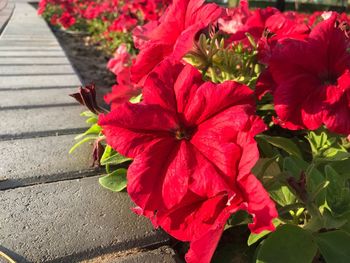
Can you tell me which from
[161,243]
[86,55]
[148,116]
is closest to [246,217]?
[161,243]

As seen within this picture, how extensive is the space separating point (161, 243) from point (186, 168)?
1.08ft

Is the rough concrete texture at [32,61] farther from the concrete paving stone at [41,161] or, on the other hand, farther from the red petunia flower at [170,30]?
the red petunia flower at [170,30]

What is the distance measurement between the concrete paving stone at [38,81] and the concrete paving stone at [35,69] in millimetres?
103

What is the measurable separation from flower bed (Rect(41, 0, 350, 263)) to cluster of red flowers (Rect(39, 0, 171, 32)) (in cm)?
216

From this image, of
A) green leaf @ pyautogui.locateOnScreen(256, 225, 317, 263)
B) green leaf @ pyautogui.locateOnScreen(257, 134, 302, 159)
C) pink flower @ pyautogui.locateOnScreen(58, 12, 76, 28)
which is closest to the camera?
green leaf @ pyautogui.locateOnScreen(256, 225, 317, 263)

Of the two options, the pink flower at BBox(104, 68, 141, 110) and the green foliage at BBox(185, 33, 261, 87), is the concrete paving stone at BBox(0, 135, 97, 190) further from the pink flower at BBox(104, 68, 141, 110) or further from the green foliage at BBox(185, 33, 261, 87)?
the green foliage at BBox(185, 33, 261, 87)

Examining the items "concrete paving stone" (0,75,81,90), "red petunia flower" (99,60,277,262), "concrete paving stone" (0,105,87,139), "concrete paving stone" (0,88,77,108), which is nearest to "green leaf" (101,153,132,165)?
"red petunia flower" (99,60,277,262)

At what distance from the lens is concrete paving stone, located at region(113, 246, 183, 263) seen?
856 millimetres

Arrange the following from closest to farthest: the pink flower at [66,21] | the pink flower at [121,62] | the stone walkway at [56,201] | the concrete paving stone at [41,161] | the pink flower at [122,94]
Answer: the stone walkway at [56,201], the concrete paving stone at [41,161], the pink flower at [122,94], the pink flower at [121,62], the pink flower at [66,21]

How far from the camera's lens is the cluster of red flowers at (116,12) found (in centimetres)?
321

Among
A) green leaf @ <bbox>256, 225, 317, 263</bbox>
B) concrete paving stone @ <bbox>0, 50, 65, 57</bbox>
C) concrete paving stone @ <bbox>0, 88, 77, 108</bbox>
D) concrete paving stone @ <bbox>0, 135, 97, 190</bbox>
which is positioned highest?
green leaf @ <bbox>256, 225, 317, 263</bbox>

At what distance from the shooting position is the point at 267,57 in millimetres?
929

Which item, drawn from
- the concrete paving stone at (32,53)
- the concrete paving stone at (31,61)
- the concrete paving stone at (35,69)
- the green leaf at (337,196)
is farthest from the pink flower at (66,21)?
the green leaf at (337,196)

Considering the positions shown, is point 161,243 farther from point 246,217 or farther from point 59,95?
point 59,95
